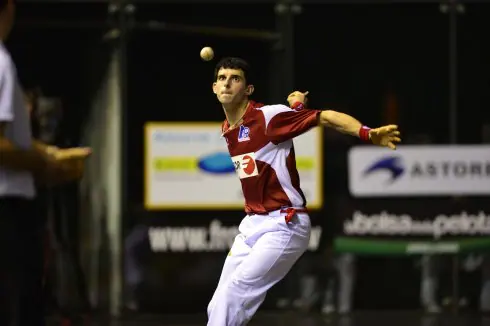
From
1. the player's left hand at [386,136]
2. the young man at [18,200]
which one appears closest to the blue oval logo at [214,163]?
the player's left hand at [386,136]

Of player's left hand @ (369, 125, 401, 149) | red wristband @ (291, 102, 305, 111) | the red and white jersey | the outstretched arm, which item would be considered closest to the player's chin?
the red and white jersey

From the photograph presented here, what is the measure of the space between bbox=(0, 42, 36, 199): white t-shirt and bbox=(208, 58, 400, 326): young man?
2.93m

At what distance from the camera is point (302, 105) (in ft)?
24.6

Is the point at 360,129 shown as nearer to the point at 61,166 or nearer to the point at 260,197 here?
the point at 260,197

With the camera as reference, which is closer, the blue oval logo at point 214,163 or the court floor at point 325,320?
the court floor at point 325,320

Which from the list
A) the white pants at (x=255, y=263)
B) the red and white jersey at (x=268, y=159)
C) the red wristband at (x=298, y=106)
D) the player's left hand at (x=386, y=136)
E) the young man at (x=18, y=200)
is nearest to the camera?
the young man at (x=18, y=200)

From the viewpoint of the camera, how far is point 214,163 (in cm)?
1185

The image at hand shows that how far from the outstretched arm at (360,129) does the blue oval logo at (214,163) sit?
4.69m

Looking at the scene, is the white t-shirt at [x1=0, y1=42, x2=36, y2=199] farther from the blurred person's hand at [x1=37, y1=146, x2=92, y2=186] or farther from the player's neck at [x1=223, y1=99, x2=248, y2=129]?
the player's neck at [x1=223, y1=99, x2=248, y2=129]

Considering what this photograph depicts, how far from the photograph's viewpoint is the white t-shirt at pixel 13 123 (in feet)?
14.1

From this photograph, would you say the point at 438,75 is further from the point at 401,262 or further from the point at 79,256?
the point at 79,256

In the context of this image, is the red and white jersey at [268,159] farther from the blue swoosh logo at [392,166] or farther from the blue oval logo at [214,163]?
the blue swoosh logo at [392,166]

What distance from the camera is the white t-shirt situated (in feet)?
14.1

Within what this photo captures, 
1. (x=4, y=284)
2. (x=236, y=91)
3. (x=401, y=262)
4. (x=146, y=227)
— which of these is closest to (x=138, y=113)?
(x=146, y=227)
